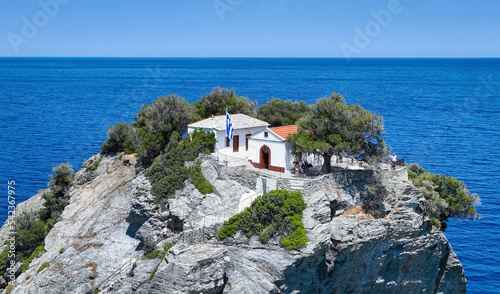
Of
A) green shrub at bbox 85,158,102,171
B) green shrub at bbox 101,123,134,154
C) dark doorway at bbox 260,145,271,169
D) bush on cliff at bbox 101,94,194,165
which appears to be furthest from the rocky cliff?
green shrub at bbox 101,123,134,154

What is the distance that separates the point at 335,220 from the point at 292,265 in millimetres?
6105

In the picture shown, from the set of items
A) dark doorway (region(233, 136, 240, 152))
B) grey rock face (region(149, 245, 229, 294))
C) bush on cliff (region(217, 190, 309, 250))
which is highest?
dark doorway (region(233, 136, 240, 152))

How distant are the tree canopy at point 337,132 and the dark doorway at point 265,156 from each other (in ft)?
9.46

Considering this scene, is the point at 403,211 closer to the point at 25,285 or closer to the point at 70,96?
the point at 25,285

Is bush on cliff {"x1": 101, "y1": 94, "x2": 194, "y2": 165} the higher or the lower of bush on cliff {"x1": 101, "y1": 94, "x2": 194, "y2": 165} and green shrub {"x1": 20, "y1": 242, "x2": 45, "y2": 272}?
the higher

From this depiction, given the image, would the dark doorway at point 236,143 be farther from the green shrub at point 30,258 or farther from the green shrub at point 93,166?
the green shrub at point 30,258

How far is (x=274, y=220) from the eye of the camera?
36000 millimetres

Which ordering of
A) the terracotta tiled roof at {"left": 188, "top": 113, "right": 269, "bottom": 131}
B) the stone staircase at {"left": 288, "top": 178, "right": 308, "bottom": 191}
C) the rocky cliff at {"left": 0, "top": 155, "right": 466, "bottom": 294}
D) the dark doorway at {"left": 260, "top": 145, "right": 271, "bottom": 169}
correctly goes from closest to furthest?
the rocky cliff at {"left": 0, "top": 155, "right": 466, "bottom": 294}
the stone staircase at {"left": 288, "top": 178, "right": 308, "bottom": 191}
the dark doorway at {"left": 260, "top": 145, "right": 271, "bottom": 169}
the terracotta tiled roof at {"left": 188, "top": 113, "right": 269, "bottom": 131}

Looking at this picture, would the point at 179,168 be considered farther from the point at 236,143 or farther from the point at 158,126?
the point at 158,126

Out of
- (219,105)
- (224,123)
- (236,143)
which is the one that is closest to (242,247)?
(236,143)

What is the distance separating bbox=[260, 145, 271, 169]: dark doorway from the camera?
43.3 m

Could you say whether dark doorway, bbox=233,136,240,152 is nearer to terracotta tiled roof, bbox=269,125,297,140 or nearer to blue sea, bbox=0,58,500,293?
terracotta tiled roof, bbox=269,125,297,140

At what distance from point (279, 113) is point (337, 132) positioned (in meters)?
20.8

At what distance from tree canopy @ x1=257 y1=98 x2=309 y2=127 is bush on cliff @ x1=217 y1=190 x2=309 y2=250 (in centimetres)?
2325
